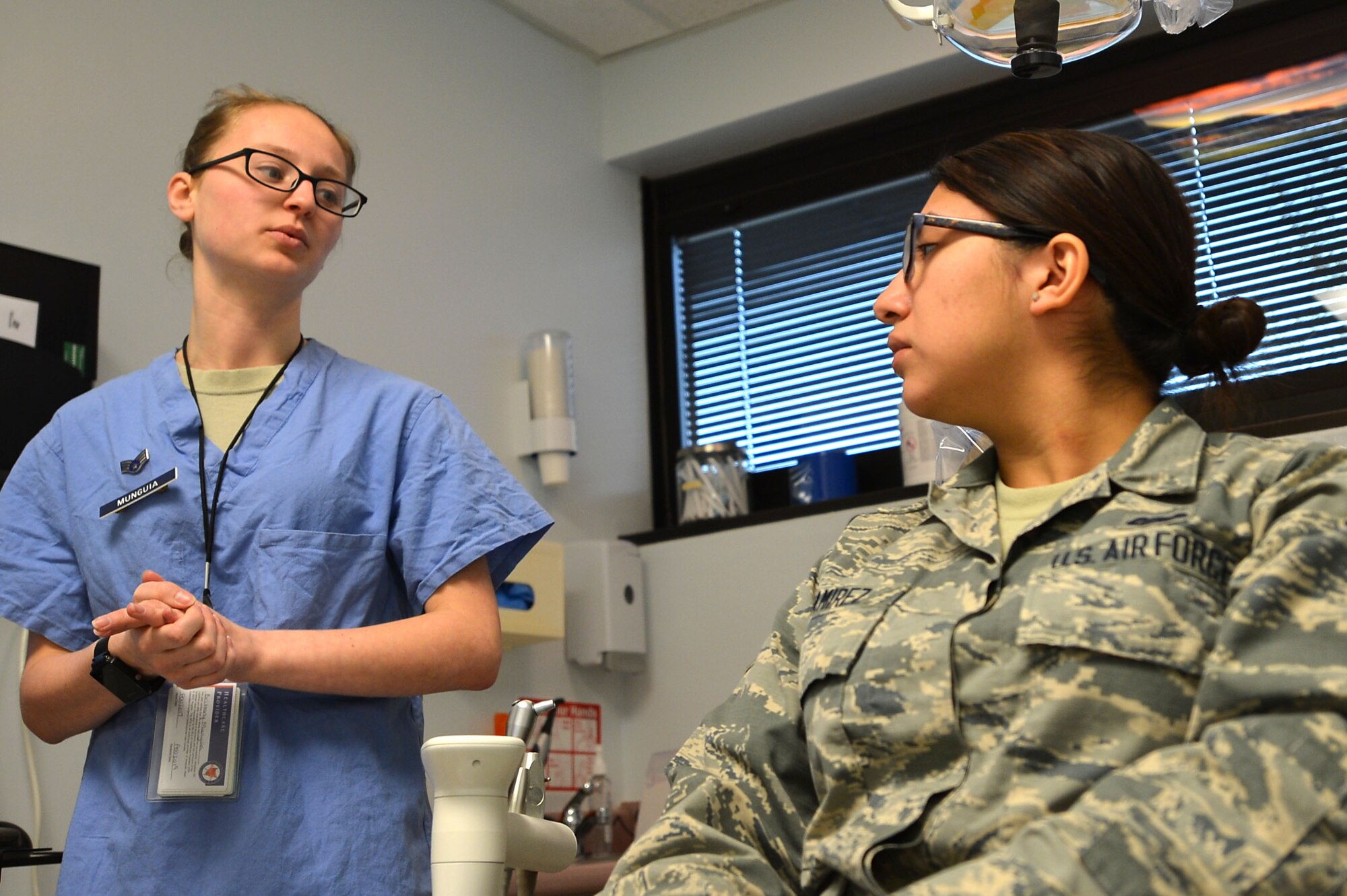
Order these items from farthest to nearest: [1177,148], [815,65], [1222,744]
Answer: [815,65]
[1177,148]
[1222,744]

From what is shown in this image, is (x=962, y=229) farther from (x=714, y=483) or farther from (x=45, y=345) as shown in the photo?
(x=714, y=483)

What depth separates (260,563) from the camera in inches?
57.8

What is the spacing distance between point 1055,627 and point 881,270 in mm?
2727

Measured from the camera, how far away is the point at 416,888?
1434mm

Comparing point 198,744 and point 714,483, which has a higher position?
point 714,483

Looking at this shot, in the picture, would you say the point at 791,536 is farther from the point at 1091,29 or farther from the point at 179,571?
the point at 179,571

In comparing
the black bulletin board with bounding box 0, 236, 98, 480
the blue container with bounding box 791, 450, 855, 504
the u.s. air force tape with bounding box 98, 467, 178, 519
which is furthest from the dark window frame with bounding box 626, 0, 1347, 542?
the u.s. air force tape with bounding box 98, 467, 178, 519

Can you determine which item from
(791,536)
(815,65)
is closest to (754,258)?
(815,65)

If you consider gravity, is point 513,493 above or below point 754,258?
below

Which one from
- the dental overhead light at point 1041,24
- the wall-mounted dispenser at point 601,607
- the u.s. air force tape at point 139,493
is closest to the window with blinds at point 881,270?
the wall-mounted dispenser at point 601,607

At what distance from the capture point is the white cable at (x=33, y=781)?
2.22 metres

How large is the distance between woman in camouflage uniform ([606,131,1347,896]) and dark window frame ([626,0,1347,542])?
1816 millimetres

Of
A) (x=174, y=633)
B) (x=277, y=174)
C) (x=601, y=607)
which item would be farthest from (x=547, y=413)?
(x=174, y=633)

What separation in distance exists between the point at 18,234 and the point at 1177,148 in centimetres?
264
